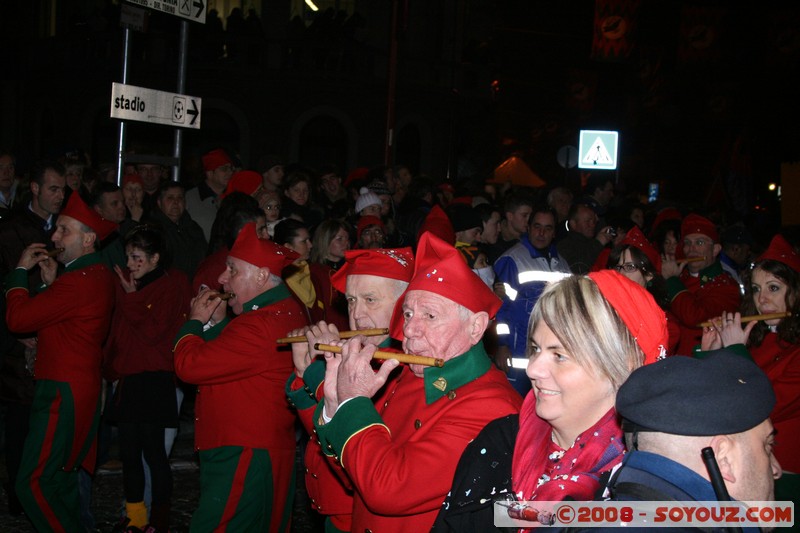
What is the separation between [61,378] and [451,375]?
333 centimetres

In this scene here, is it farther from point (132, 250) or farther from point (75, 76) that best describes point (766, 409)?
point (75, 76)

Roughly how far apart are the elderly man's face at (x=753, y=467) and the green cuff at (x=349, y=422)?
1.26 meters

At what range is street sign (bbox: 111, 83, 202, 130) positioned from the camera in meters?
8.05

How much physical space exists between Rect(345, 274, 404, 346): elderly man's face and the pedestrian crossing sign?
15.3m

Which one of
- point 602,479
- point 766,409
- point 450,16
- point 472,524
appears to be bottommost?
point 472,524

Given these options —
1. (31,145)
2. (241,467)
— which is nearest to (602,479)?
(241,467)

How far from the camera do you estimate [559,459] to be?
249 cm

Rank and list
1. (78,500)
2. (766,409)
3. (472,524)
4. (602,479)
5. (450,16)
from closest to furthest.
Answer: (766,409), (602,479), (472,524), (78,500), (450,16)

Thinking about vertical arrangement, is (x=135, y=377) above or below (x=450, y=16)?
below

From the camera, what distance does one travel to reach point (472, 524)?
258 centimetres

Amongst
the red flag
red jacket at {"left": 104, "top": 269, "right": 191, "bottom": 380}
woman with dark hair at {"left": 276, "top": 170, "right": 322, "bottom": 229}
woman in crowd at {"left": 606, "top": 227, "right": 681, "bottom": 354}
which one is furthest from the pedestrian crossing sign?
red jacket at {"left": 104, "top": 269, "right": 191, "bottom": 380}

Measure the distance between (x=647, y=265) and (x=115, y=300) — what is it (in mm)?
3673

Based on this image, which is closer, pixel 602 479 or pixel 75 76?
pixel 602 479

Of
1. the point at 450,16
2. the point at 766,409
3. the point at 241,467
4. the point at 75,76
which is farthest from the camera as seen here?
the point at 450,16
